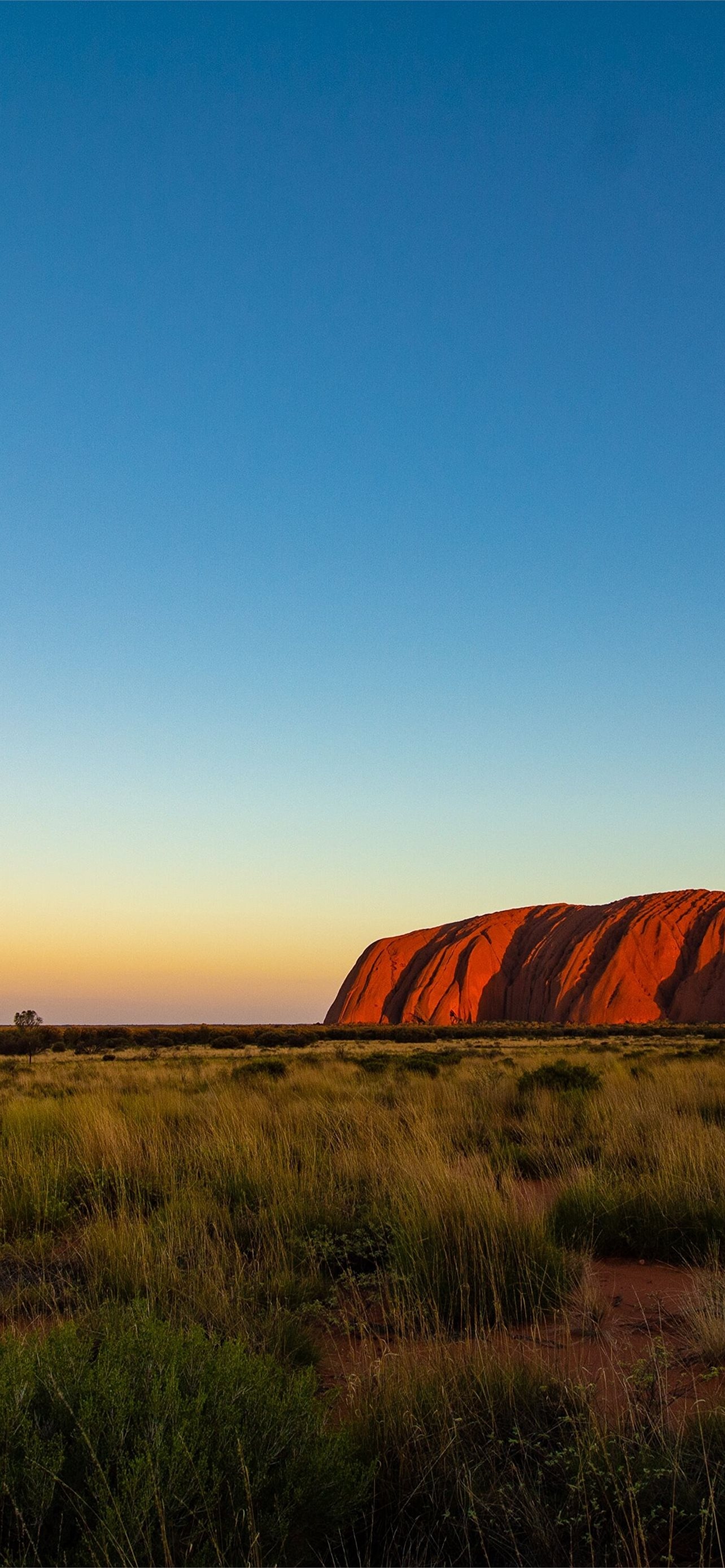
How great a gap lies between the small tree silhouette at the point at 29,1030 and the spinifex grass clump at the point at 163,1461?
42.3 meters

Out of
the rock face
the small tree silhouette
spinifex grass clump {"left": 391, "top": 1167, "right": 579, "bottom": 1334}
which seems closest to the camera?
spinifex grass clump {"left": 391, "top": 1167, "right": 579, "bottom": 1334}

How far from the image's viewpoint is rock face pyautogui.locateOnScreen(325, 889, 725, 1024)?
76.4m

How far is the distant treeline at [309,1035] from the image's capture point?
4838 cm

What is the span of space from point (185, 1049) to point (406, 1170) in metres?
41.0

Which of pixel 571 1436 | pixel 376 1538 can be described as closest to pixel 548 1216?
pixel 571 1436

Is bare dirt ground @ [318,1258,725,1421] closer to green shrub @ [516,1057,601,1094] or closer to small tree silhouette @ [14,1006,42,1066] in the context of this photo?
green shrub @ [516,1057,601,1094]

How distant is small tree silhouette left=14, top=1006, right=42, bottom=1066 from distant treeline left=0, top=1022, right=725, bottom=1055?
0.69ft

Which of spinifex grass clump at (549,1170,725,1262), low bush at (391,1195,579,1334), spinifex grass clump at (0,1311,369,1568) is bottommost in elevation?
spinifex grass clump at (549,1170,725,1262)

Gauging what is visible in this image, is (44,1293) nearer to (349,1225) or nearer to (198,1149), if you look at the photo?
(349,1225)

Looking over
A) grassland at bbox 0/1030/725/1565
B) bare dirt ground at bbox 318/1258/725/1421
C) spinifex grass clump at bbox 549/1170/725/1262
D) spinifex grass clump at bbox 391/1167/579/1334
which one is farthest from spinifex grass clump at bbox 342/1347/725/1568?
spinifex grass clump at bbox 549/1170/725/1262

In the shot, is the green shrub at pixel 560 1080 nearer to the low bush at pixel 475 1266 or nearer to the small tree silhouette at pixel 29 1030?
the low bush at pixel 475 1266

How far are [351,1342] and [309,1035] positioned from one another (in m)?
53.7

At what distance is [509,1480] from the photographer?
10.3 feet

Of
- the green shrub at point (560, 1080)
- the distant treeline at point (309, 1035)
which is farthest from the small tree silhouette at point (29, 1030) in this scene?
the green shrub at point (560, 1080)
